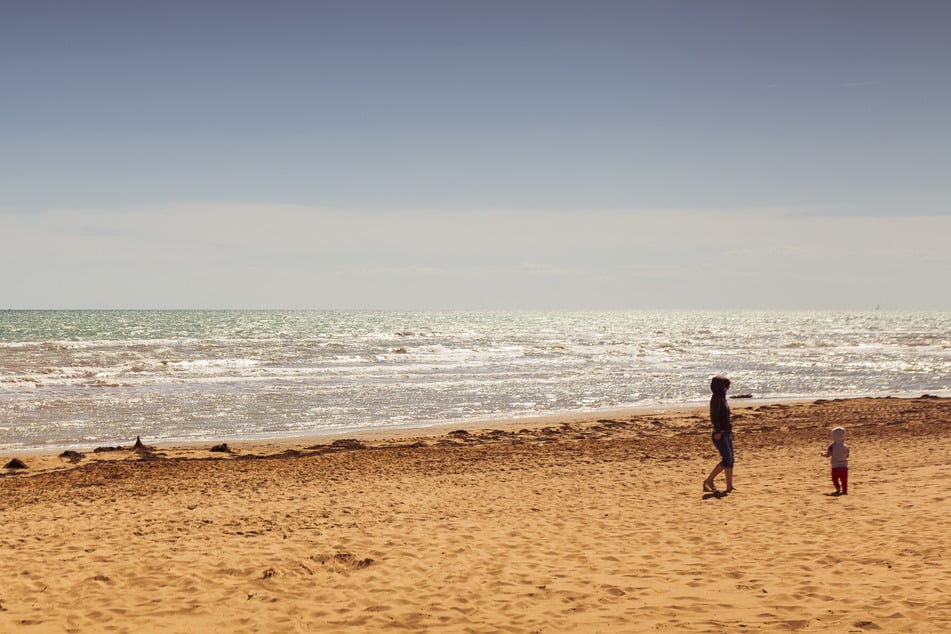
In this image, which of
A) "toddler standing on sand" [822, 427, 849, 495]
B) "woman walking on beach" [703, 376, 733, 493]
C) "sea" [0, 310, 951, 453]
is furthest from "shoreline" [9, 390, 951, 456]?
"toddler standing on sand" [822, 427, 849, 495]

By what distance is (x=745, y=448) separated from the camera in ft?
55.7

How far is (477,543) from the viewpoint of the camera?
355 inches

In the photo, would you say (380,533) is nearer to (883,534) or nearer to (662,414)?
(883,534)

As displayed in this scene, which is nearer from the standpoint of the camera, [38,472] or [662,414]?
[38,472]

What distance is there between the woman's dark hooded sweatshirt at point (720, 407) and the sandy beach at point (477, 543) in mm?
1134

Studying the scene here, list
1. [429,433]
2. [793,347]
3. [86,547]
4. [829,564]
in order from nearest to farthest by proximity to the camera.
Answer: [829,564]
[86,547]
[429,433]
[793,347]

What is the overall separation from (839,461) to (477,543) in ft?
19.5

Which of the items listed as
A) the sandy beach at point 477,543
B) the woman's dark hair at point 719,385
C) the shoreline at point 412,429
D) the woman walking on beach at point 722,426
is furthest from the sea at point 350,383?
the woman's dark hair at point 719,385

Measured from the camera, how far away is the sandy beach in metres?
6.63

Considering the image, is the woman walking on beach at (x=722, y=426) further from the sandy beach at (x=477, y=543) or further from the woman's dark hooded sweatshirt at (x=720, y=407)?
the sandy beach at (x=477, y=543)

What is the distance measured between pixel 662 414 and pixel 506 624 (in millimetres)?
18606

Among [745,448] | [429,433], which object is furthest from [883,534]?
[429,433]

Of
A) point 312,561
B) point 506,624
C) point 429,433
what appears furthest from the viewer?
point 429,433

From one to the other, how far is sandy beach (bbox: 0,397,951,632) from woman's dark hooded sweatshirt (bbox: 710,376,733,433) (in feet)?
3.72
